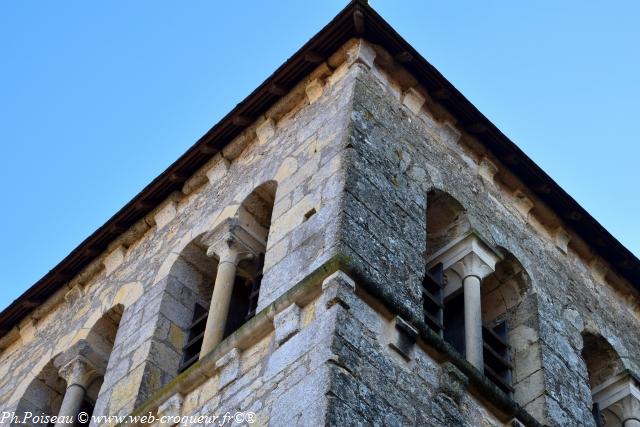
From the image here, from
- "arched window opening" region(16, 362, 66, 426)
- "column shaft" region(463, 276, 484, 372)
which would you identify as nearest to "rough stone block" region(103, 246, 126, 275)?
"arched window opening" region(16, 362, 66, 426)

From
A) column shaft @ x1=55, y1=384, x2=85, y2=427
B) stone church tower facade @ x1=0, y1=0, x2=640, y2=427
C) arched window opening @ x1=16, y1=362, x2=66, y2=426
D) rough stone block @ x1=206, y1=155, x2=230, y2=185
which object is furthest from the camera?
rough stone block @ x1=206, y1=155, x2=230, y2=185

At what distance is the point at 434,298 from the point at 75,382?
3.70 m

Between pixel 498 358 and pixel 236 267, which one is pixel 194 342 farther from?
pixel 498 358

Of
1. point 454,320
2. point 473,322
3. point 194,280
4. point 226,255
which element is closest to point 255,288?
point 226,255

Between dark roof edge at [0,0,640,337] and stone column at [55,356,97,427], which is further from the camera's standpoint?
dark roof edge at [0,0,640,337]

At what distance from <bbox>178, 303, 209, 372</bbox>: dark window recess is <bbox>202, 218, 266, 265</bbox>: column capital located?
1.87 feet

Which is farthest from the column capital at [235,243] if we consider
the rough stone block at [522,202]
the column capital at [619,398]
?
the column capital at [619,398]

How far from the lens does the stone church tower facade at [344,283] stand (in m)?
9.85

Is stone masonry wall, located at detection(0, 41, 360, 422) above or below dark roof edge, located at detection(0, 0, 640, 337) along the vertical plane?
below

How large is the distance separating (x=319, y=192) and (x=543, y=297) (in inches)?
103

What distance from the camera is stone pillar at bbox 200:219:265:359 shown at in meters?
11.7

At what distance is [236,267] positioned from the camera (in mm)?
12484

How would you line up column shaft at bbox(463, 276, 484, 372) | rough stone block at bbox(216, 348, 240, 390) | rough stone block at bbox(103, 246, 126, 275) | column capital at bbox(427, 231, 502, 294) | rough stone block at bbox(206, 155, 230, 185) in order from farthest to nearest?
rough stone block at bbox(103, 246, 126, 275), rough stone block at bbox(206, 155, 230, 185), column capital at bbox(427, 231, 502, 294), column shaft at bbox(463, 276, 484, 372), rough stone block at bbox(216, 348, 240, 390)

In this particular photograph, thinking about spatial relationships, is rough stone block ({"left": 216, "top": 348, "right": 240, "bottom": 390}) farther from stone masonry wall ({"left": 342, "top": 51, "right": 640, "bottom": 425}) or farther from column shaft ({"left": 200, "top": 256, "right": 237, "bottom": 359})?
stone masonry wall ({"left": 342, "top": 51, "right": 640, "bottom": 425})
